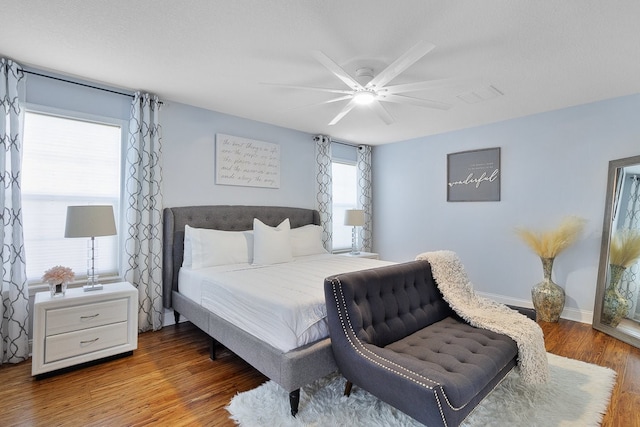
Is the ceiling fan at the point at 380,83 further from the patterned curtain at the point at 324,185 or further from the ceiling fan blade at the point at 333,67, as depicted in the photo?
the patterned curtain at the point at 324,185

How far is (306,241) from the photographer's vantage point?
411cm

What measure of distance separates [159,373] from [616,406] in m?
3.21

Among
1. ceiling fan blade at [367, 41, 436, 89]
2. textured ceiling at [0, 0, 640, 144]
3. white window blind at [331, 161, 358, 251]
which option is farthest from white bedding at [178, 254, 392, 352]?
white window blind at [331, 161, 358, 251]

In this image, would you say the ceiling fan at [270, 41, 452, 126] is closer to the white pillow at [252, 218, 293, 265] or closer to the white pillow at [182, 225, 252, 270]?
the white pillow at [252, 218, 293, 265]

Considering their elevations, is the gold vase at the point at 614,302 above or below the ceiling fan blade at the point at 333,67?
below

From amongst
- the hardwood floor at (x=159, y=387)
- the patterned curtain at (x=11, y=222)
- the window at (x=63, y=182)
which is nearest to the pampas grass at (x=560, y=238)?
the hardwood floor at (x=159, y=387)

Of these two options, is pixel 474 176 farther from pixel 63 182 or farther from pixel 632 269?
pixel 63 182

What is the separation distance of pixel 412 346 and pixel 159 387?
1804 mm

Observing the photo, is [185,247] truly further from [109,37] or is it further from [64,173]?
[109,37]

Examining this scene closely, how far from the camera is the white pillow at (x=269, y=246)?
11.3 ft

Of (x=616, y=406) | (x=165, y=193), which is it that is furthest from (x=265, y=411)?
(x=165, y=193)

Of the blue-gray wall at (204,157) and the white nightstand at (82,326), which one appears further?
the blue-gray wall at (204,157)

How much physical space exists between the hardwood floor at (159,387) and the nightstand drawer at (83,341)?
0.51 feet

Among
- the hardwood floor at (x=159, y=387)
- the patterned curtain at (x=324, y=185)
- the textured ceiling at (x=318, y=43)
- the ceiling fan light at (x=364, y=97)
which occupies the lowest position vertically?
the hardwood floor at (x=159, y=387)
